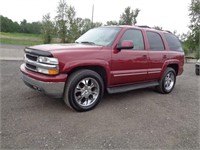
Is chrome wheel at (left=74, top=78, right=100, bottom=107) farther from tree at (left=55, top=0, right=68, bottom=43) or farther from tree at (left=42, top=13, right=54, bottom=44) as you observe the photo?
tree at (left=42, top=13, right=54, bottom=44)

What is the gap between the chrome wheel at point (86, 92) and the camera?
4.05 m

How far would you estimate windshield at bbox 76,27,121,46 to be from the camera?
4559mm

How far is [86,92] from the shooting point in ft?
13.6

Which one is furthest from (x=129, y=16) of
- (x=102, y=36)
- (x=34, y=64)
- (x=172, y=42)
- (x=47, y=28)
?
(x=34, y=64)

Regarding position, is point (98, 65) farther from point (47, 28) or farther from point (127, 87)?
point (47, 28)

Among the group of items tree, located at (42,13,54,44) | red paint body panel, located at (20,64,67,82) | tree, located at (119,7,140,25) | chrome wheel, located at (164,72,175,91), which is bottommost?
chrome wheel, located at (164,72,175,91)

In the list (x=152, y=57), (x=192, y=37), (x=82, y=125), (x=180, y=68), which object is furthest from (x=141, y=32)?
(x=192, y=37)

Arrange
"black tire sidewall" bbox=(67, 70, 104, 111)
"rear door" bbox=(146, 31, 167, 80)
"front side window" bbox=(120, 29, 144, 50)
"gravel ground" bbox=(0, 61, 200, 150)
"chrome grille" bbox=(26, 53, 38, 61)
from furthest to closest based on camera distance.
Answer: "rear door" bbox=(146, 31, 167, 80) < "front side window" bbox=(120, 29, 144, 50) < "chrome grille" bbox=(26, 53, 38, 61) < "black tire sidewall" bbox=(67, 70, 104, 111) < "gravel ground" bbox=(0, 61, 200, 150)

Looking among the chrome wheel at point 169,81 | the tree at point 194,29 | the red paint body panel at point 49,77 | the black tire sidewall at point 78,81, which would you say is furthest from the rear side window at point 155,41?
the tree at point 194,29

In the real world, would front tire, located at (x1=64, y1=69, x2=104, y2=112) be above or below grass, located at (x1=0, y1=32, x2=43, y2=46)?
below

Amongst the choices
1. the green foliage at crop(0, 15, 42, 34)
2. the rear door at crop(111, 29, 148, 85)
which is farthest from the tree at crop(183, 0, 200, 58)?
the green foliage at crop(0, 15, 42, 34)

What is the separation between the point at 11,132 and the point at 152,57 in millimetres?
3748

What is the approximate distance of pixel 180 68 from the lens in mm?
6469

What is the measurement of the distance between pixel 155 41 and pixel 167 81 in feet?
4.52
